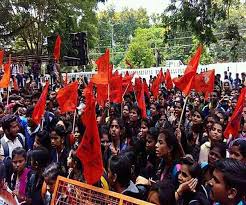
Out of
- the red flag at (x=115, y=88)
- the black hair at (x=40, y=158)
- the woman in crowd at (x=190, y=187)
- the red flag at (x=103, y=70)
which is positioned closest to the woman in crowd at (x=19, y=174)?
the black hair at (x=40, y=158)

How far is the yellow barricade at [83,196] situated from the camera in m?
2.72

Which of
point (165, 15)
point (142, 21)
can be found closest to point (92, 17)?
point (165, 15)

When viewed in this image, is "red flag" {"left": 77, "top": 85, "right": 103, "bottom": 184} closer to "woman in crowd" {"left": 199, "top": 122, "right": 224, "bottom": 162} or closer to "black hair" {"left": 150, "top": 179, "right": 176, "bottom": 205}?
"black hair" {"left": 150, "top": 179, "right": 176, "bottom": 205}

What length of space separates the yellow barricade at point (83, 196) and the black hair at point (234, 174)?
0.48 m

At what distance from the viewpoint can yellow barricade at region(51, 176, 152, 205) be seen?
2719mm

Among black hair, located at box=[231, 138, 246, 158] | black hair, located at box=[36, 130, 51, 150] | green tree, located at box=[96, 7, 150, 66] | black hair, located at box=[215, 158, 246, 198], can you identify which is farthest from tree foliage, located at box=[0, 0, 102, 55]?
green tree, located at box=[96, 7, 150, 66]

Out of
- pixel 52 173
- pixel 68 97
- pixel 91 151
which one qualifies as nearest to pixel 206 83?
pixel 68 97

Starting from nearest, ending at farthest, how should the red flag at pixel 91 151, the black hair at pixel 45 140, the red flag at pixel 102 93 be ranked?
the red flag at pixel 91 151 < the black hair at pixel 45 140 < the red flag at pixel 102 93

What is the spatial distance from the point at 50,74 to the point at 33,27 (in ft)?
15.9

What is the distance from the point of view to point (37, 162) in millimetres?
4281

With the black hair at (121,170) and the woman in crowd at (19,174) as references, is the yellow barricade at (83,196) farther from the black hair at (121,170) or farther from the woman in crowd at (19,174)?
the woman in crowd at (19,174)

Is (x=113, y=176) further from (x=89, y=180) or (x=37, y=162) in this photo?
(x=37, y=162)

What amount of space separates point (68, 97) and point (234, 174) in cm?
500

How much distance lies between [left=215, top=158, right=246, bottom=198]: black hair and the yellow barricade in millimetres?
483
